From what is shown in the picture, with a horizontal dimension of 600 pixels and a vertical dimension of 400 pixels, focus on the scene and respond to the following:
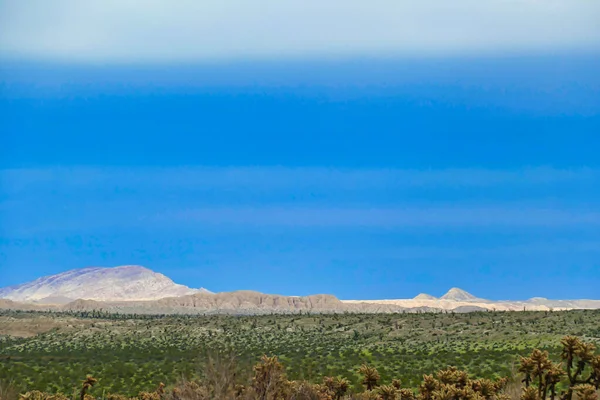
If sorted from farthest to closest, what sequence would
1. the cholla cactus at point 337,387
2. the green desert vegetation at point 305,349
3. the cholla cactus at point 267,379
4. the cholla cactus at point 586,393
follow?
the green desert vegetation at point 305,349 < the cholla cactus at point 337,387 < the cholla cactus at point 267,379 < the cholla cactus at point 586,393

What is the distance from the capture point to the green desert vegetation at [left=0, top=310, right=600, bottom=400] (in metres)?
60.4

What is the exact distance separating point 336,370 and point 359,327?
26.5 meters

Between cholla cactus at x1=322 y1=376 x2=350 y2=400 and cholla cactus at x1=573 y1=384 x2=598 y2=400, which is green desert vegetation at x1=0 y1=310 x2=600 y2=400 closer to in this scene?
cholla cactus at x1=322 y1=376 x2=350 y2=400

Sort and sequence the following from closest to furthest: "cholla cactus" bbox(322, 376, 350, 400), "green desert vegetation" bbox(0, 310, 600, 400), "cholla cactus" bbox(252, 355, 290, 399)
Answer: "cholla cactus" bbox(252, 355, 290, 399)
"cholla cactus" bbox(322, 376, 350, 400)
"green desert vegetation" bbox(0, 310, 600, 400)

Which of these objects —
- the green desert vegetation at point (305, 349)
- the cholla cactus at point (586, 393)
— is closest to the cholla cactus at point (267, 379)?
the green desert vegetation at point (305, 349)

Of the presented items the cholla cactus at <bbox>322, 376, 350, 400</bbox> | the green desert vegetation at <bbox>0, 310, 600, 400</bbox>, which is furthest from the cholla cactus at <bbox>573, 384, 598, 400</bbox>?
the cholla cactus at <bbox>322, 376, 350, 400</bbox>

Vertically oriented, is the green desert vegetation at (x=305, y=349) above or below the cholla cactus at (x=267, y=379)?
above

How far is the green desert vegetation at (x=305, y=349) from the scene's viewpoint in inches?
2378

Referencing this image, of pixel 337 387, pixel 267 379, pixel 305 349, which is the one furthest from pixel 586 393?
pixel 305 349

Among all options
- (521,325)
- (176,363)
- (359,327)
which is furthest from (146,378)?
(521,325)

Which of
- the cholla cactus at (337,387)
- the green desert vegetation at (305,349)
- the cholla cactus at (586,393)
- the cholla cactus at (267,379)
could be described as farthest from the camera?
the green desert vegetation at (305,349)

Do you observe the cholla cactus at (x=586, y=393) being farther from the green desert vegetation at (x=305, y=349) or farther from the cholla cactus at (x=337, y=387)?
the cholla cactus at (x=337, y=387)

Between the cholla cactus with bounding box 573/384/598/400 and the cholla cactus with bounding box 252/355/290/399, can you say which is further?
the cholla cactus with bounding box 252/355/290/399

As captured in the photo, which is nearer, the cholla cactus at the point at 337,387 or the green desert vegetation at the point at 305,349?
the cholla cactus at the point at 337,387
